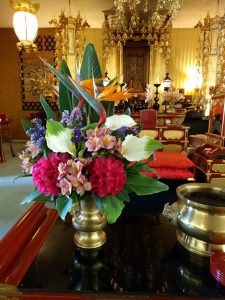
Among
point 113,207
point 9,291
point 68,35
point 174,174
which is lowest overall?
point 174,174

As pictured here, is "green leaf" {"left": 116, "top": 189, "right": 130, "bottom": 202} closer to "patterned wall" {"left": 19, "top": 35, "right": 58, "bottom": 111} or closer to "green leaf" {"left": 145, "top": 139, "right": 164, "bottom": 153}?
"green leaf" {"left": 145, "top": 139, "right": 164, "bottom": 153}

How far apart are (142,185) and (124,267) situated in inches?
10.1

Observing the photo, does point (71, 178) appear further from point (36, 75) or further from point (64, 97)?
point (36, 75)

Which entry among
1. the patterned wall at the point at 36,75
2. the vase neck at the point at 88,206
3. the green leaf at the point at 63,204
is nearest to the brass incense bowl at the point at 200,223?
the vase neck at the point at 88,206

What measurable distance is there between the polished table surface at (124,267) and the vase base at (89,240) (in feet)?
0.06

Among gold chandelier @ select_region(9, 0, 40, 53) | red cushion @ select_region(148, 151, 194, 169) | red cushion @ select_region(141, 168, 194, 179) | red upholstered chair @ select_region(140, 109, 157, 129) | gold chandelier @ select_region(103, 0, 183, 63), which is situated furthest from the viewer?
gold chandelier @ select_region(103, 0, 183, 63)

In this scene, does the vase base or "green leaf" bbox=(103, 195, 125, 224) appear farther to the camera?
the vase base

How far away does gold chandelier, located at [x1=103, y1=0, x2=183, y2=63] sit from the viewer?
19.0 feet

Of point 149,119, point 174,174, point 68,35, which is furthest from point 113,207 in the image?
point 68,35

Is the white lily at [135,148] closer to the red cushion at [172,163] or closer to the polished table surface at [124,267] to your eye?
the polished table surface at [124,267]

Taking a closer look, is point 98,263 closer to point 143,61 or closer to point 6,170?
point 6,170

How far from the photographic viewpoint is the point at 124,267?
71cm

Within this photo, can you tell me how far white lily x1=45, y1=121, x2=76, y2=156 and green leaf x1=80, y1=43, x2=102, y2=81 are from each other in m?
0.25

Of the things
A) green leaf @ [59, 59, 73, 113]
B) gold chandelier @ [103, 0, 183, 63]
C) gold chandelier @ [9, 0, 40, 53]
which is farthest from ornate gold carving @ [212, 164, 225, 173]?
gold chandelier @ [103, 0, 183, 63]
